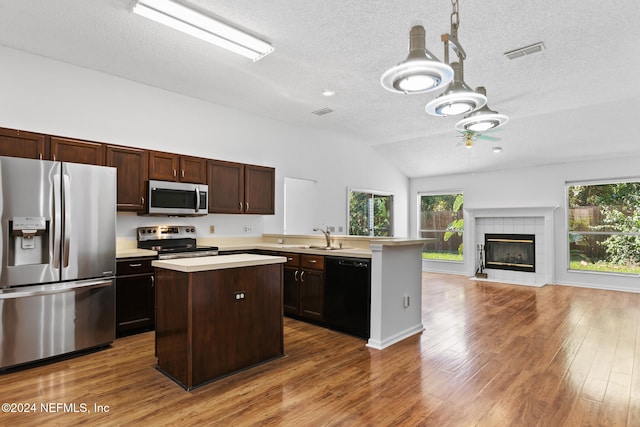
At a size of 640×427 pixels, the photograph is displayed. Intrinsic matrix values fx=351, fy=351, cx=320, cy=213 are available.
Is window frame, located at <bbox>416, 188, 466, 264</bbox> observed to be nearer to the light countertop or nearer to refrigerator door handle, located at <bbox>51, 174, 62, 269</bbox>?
the light countertop

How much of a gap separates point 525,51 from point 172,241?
445 cm

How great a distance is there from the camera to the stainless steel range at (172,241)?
4066mm

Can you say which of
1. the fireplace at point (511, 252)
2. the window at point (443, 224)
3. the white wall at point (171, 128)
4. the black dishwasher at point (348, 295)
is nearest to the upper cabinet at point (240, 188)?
the white wall at point (171, 128)

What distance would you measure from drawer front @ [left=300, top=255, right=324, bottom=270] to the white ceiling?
6.86 ft

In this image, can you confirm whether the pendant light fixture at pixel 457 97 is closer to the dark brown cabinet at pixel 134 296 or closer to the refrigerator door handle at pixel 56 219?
the refrigerator door handle at pixel 56 219

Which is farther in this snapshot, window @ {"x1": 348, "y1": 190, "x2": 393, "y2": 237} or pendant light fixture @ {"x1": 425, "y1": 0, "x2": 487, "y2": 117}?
window @ {"x1": 348, "y1": 190, "x2": 393, "y2": 237}

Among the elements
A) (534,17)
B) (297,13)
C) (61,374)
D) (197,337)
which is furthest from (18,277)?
(534,17)

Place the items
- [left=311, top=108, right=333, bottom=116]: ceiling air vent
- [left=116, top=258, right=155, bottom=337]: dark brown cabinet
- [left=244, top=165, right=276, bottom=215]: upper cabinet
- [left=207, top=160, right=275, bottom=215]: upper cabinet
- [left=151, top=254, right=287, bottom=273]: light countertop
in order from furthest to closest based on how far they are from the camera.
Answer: [left=311, top=108, right=333, bottom=116]: ceiling air vent < [left=244, top=165, right=276, bottom=215]: upper cabinet < [left=207, top=160, right=275, bottom=215]: upper cabinet < [left=116, top=258, right=155, bottom=337]: dark brown cabinet < [left=151, top=254, right=287, bottom=273]: light countertop

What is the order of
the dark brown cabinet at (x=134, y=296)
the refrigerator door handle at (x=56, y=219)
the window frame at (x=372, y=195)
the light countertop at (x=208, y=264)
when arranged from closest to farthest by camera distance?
1. the light countertop at (x=208, y=264)
2. the refrigerator door handle at (x=56, y=219)
3. the dark brown cabinet at (x=134, y=296)
4. the window frame at (x=372, y=195)

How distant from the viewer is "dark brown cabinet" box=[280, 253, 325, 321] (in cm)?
396

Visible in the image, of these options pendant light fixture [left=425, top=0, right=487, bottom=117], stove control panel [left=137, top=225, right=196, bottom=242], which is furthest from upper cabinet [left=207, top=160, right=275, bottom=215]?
pendant light fixture [left=425, top=0, right=487, bottom=117]

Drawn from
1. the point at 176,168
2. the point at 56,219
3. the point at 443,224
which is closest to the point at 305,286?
the point at 176,168

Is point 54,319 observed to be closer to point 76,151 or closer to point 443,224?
point 76,151

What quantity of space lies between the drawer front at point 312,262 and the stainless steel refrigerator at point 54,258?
195cm
